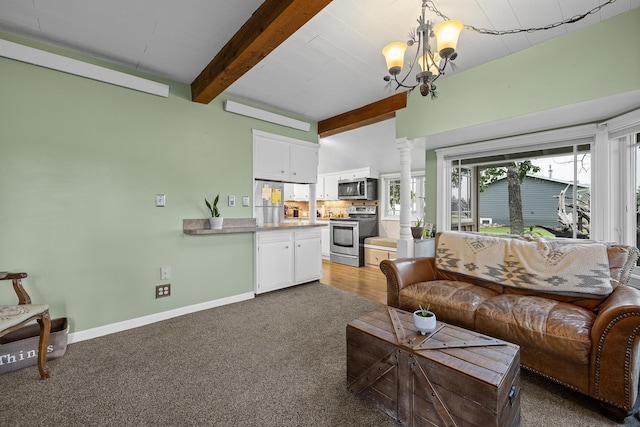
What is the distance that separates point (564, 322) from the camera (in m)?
1.64

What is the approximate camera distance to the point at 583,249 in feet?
6.71

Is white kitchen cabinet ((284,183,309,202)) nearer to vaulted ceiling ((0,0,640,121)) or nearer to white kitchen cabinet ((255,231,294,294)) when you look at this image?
white kitchen cabinet ((255,231,294,294))

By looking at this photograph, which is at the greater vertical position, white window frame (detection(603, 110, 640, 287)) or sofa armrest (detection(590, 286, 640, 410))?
white window frame (detection(603, 110, 640, 287))

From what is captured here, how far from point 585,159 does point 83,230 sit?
4920mm

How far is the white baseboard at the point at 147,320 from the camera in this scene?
7.78 feet

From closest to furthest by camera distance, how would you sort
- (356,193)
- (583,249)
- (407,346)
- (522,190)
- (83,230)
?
(407,346) < (583,249) < (83,230) < (522,190) < (356,193)

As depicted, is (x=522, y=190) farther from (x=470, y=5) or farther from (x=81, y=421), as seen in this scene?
(x=81, y=421)

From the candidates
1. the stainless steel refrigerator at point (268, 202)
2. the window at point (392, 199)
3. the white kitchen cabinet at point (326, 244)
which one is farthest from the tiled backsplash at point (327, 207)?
the stainless steel refrigerator at point (268, 202)

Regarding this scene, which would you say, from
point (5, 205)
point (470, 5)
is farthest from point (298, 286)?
point (470, 5)

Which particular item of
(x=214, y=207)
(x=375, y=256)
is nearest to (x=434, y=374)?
(x=214, y=207)

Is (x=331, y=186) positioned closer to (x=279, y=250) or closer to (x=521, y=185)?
(x=279, y=250)

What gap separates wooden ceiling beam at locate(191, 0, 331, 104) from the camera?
5.16 ft

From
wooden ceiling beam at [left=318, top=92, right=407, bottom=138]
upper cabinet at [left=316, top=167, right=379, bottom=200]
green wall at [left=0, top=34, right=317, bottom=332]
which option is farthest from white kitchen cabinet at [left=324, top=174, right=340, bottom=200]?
green wall at [left=0, top=34, right=317, bottom=332]

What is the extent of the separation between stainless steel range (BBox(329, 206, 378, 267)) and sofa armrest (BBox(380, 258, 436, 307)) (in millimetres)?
2702
